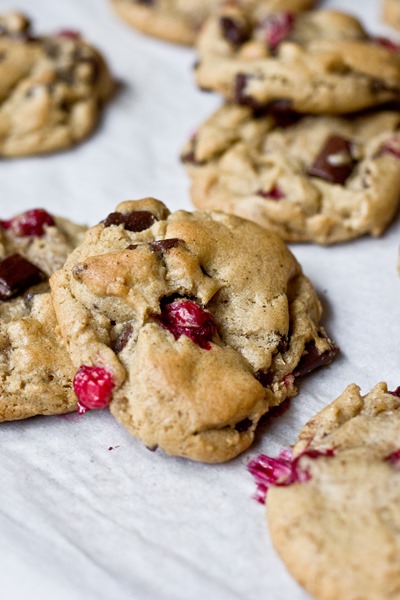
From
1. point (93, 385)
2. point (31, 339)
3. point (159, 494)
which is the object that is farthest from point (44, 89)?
point (159, 494)

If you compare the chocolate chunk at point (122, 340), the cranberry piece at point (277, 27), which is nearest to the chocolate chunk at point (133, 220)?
the chocolate chunk at point (122, 340)

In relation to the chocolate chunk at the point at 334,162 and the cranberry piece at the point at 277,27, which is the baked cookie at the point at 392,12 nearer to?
the cranberry piece at the point at 277,27

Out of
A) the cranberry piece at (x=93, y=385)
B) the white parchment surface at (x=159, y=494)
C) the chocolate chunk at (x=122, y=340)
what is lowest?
the white parchment surface at (x=159, y=494)

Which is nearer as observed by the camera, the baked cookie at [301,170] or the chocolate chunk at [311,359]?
the chocolate chunk at [311,359]

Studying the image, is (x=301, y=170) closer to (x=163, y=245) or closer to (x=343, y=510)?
(x=163, y=245)

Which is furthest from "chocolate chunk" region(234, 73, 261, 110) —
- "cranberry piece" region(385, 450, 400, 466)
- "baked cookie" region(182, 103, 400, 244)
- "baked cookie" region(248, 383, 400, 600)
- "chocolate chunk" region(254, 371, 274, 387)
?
"cranberry piece" region(385, 450, 400, 466)

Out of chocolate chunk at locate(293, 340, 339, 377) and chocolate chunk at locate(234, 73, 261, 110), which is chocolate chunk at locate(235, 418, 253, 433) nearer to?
chocolate chunk at locate(293, 340, 339, 377)
